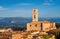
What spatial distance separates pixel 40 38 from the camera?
1175 inches

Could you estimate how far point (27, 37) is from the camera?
33.0 metres

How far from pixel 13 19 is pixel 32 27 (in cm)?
A: 7435

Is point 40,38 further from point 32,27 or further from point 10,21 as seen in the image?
point 10,21

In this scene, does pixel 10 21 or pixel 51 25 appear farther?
pixel 10 21

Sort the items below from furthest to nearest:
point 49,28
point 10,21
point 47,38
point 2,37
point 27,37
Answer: point 10,21 < point 49,28 < point 2,37 < point 27,37 < point 47,38

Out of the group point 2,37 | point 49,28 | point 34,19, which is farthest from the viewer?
point 34,19

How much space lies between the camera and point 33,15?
4612 centimetres

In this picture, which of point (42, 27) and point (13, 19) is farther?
point (13, 19)

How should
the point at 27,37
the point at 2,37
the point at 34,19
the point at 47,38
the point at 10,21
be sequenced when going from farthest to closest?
the point at 10,21
the point at 34,19
the point at 2,37
the point at 27,37
the point at 47,38

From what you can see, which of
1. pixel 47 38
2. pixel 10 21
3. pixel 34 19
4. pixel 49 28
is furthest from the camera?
pixel 10 21

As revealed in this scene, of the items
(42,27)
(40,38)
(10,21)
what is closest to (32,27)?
(42,27)

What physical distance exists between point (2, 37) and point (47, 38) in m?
8.03

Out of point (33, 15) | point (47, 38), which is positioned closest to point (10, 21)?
point (33, 15)

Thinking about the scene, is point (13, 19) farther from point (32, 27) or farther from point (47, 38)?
point (47, 38)
